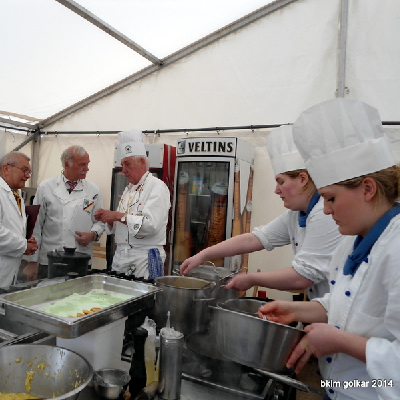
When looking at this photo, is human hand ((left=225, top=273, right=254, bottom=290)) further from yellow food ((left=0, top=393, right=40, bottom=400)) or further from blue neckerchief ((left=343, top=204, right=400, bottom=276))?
yellow food ((left=0, top=393, right=40, bottom=400))

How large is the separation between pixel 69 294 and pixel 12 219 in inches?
59.0

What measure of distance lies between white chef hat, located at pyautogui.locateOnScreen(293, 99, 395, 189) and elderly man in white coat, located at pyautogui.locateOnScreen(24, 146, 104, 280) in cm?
254

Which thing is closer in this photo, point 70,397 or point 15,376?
point 70,397

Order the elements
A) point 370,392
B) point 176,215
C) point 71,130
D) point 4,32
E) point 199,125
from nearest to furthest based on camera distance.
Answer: point 370,392 → point 4,32 → point 176,215 → point 199,125 → point 71,130

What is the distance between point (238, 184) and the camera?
353 centimetres

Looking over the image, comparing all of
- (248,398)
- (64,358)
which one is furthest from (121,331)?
(248,398)

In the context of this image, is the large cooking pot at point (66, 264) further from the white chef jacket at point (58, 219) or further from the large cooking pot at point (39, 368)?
the white chef jacket at point (58, 219)

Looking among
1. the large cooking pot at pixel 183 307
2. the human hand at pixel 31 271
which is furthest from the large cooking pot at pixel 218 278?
the human hand at pixel 31 271

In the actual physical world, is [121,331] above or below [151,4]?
below

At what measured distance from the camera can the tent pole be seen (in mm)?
3416

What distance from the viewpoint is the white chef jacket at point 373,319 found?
81 cm

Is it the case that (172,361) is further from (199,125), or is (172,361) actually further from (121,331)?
(199,125)

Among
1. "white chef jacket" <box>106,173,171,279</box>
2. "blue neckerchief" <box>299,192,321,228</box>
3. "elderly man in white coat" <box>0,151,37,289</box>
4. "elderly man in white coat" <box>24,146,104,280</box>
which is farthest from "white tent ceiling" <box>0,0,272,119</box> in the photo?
"blue neckerchief" <box>299,192,321,228</box>

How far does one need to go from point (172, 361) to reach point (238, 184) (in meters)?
2.68
